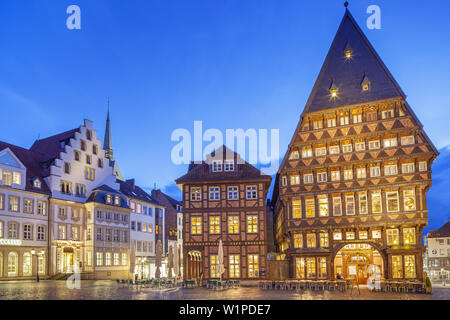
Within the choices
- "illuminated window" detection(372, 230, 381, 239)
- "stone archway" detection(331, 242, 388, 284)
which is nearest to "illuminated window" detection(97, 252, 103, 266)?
"stone archway" detection(331, 242, 388, 284)

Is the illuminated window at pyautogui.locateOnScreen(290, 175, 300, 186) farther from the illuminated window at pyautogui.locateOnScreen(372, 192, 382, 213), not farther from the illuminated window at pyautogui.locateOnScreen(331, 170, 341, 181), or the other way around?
the illuminated window at pyautogui.locateOnScreen(372, 192, 382, 213)

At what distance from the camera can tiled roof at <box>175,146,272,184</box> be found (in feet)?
135

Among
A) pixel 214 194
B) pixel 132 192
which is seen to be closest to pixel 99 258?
pixel 132 192

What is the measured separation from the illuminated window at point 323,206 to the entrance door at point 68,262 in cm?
2725

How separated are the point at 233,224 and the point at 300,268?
7.55 metres

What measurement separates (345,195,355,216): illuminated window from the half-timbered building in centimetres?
788

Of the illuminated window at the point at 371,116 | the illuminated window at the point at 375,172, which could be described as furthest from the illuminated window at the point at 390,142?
the illuminated window at the point at 371,116

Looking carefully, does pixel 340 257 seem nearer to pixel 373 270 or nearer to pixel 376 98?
pixel 373 270

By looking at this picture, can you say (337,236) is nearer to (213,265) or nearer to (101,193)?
(213,265)

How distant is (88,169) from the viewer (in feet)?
172

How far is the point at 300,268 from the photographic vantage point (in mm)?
36219

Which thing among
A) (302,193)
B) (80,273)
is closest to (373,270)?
(302,193)

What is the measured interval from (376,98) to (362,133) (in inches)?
118
